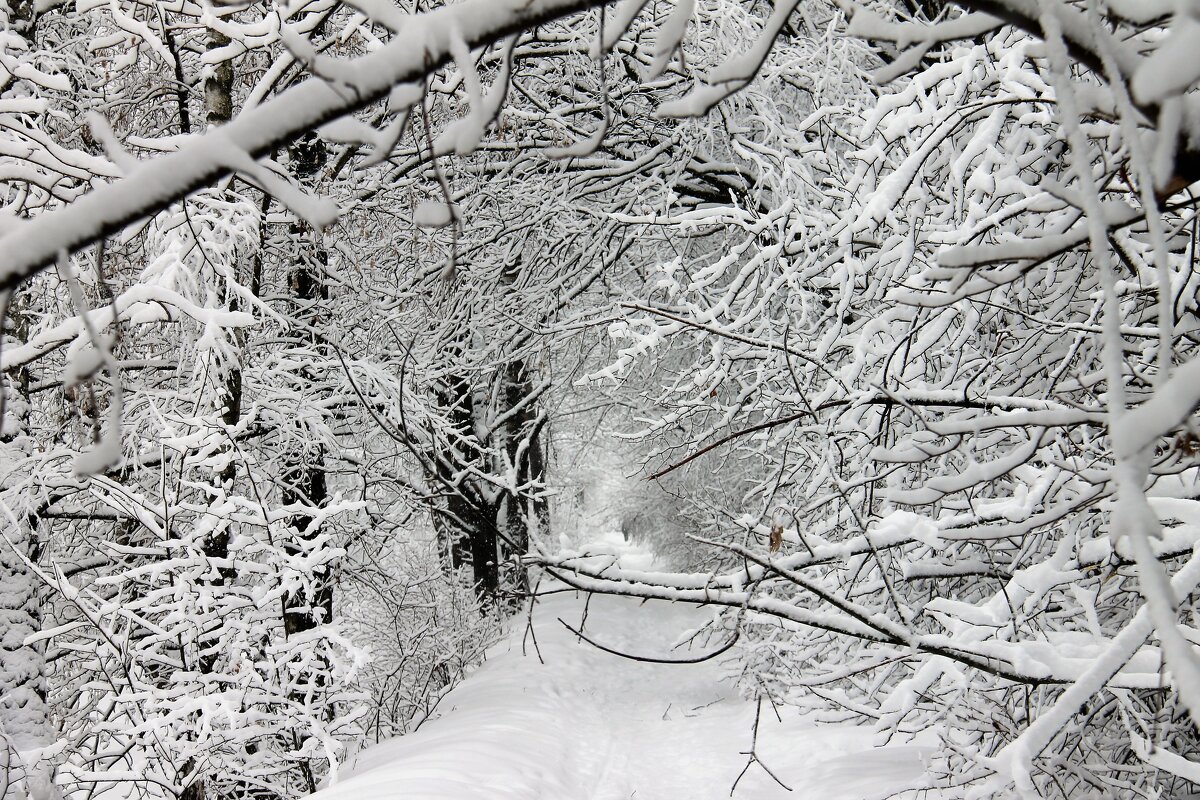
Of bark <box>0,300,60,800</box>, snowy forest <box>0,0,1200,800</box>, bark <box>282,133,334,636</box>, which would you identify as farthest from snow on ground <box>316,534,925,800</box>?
bark <box>0,300,60,800</box>

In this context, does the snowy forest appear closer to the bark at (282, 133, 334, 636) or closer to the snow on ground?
the bark at (282, 133, 334, 636)

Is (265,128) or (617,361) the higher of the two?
(265,128)

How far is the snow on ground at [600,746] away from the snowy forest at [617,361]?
0.69 ft

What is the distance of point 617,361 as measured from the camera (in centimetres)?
596

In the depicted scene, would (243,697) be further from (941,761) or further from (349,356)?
(941,761)

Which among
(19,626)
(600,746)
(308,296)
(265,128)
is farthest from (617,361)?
(265,128)

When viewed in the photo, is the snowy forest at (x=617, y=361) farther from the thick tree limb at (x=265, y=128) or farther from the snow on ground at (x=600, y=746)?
the snow on ground at (x=600, y=746)

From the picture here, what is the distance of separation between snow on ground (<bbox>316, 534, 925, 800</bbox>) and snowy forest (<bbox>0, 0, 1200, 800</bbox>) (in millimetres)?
209

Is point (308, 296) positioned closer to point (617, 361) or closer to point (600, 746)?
point (617, 361)

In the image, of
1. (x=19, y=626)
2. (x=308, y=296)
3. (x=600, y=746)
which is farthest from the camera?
(x=600, y=746)

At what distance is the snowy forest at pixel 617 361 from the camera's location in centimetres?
110

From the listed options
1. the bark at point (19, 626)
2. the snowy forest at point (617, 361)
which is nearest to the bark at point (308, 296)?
the snowy forest at point (617, 361)

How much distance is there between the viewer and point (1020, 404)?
7.16ft

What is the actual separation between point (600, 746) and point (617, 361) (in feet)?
14.4
